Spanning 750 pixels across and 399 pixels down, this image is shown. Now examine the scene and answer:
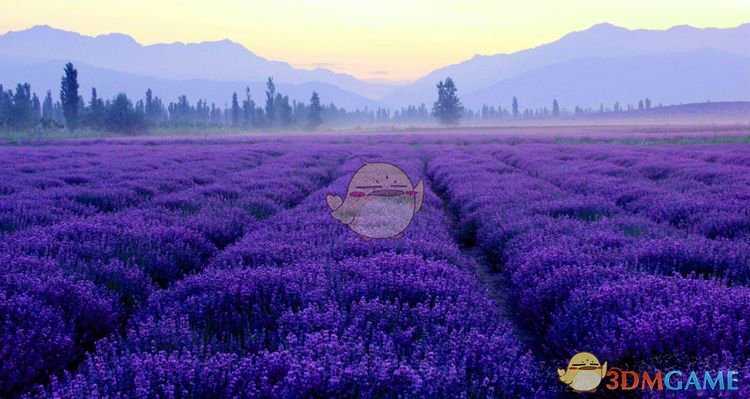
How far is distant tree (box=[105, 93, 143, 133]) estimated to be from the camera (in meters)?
74.4

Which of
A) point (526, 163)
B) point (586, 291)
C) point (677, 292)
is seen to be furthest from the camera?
point (526, 163)

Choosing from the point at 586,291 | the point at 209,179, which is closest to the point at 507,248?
the point at 586,291

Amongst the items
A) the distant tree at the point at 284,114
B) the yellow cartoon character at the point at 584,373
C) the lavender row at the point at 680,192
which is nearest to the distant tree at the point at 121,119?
the distant tree at the point at 284,114

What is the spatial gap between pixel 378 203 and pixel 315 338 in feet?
15.9

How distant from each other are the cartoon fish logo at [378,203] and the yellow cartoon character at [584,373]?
7.33 feet

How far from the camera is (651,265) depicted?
15.6ft

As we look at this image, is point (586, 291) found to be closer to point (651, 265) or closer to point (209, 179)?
point (651, 265)

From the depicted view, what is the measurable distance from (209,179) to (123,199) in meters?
3.91

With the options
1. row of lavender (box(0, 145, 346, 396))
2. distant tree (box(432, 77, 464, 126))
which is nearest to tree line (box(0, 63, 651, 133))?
distant tree (box(432, 77, 464, 126))

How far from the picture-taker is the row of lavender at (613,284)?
9.52 feet

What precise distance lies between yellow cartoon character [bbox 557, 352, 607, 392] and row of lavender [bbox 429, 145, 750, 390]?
0.25 ft

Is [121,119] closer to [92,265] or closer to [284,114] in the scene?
[284,114]

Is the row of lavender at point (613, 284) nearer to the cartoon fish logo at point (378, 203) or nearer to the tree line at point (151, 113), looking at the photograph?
the cartoon fish logo at point (378, 203)

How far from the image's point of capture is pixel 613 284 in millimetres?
3881
